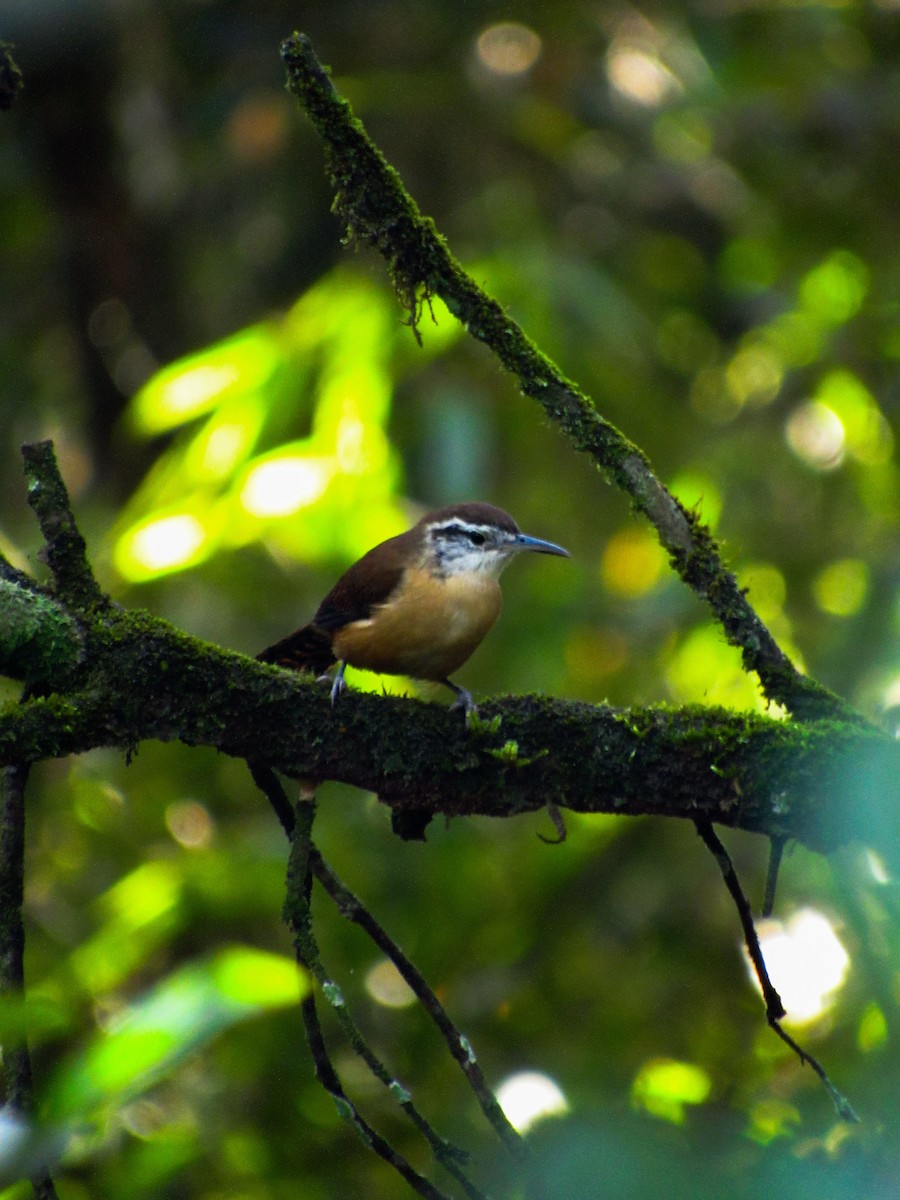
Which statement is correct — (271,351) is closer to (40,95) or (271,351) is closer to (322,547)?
(322,547)

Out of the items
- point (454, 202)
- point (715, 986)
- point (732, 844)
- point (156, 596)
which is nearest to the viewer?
point (715, 986)

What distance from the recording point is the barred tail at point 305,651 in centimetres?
440

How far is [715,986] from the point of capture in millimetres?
5477

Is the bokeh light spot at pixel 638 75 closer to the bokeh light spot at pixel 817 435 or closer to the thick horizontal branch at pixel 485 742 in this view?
the bokeh light spot at pixel 817 435

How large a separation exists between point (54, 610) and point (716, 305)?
5586 mm

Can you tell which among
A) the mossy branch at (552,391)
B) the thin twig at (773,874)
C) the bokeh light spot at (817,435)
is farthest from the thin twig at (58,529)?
the bokeh light spot at (817,435)

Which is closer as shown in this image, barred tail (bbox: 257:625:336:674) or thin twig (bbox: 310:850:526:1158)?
thin twig (bbox: 310:850:526:1158)

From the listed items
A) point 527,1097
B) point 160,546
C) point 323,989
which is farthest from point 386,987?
point 323,989

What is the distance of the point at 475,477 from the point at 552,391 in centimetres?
188

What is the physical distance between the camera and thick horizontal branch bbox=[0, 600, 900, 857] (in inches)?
104

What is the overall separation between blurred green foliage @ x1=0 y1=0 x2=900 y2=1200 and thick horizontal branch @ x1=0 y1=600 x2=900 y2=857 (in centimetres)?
40

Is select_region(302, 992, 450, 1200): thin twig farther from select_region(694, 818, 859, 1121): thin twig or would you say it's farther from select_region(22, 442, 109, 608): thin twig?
select_region(22, 442, 109, 608): thin twig

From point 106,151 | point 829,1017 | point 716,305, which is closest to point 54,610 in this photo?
point 829,1017

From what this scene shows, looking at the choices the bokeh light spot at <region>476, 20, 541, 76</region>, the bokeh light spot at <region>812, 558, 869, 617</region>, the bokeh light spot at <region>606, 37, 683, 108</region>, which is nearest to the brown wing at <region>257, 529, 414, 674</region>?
the bokeh light spot at <region>812, 558, 869, 617</region>
